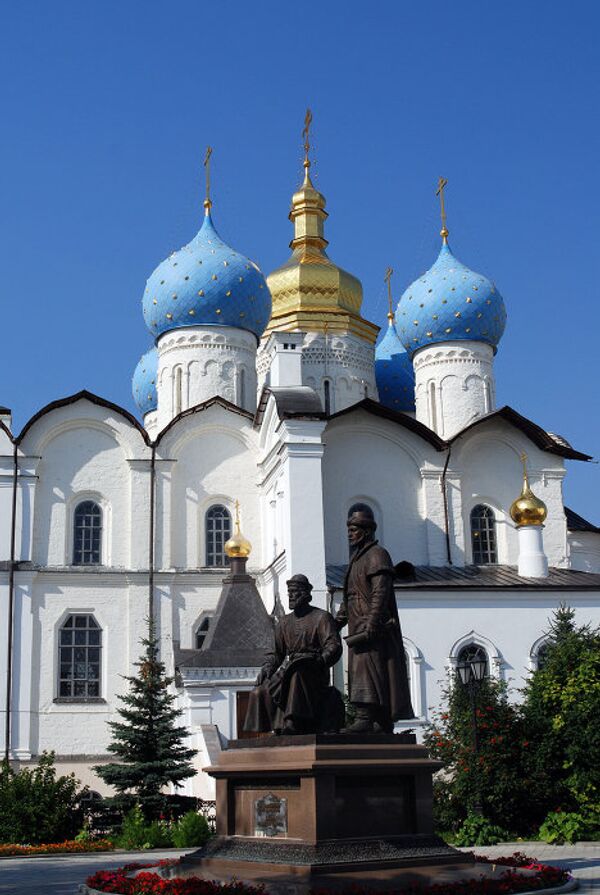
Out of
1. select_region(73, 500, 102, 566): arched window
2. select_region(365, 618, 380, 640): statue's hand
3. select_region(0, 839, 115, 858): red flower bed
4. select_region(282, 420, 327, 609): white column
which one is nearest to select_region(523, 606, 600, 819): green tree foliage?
select_region(0, 839, 115, 858): red flower bed

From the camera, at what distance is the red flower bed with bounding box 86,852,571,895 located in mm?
7641

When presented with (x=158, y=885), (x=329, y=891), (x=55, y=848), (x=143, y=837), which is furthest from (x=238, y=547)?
(x=329, y=891)

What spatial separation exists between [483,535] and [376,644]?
51.6ft

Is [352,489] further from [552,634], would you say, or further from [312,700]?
[312,700]

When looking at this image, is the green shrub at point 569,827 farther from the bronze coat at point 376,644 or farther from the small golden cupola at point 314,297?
the small golden cupola at point 314,297

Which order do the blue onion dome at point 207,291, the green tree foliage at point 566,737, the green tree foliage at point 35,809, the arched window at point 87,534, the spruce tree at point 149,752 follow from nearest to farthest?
the green tree foliage at point 35,809 < the green tree foliage at point 566,737 < the spruce tree at point 149,752 < the arched window at point 87,534 < the blue onion dome at point 207,291

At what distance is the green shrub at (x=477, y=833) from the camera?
44.1 ft

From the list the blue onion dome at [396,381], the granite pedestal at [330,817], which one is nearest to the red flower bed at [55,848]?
the granite pedestal at [330,817]

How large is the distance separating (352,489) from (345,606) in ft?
47.9

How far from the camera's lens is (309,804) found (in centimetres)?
809

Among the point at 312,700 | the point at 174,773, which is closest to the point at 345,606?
the point at 312,700

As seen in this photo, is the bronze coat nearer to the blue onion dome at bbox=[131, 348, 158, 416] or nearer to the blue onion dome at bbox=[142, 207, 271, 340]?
the blue onion dome at bbox=[142, 207, 271, 340]

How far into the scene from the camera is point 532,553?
23000 millimetres

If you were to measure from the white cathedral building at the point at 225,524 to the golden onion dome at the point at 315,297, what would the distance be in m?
3.76
